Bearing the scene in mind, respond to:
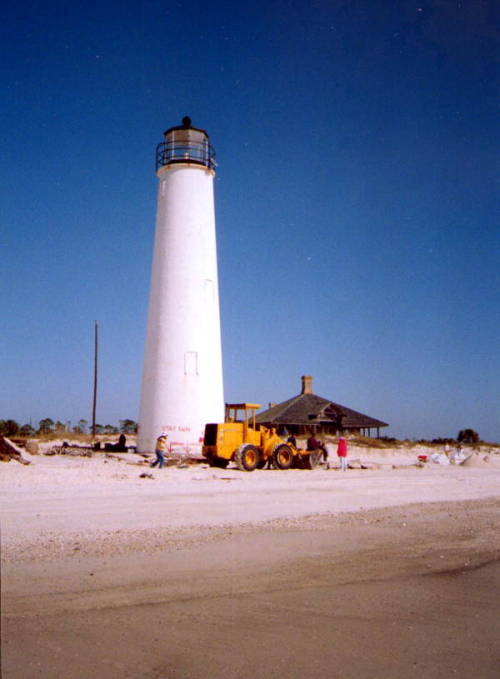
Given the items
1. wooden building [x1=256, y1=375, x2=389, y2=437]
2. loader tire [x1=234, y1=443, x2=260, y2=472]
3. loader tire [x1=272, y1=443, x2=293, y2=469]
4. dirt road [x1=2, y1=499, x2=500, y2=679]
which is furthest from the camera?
wooden building [x1=256, y1=375, x2=389, y2=437]

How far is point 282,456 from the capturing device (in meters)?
22.8

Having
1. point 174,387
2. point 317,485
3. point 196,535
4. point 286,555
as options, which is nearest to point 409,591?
point 286,555

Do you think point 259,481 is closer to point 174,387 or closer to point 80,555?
point 174,387

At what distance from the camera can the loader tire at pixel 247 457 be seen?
70.9ft

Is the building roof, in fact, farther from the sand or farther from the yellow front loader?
the sand

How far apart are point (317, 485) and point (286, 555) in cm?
860

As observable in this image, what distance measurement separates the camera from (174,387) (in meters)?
24.2

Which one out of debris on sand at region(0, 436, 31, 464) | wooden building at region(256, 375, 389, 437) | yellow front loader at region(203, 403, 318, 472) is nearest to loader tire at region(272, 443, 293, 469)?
yellow front loader at region(203, 403, 318, 472)

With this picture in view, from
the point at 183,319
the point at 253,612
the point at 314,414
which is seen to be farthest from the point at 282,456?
the point at 314,414

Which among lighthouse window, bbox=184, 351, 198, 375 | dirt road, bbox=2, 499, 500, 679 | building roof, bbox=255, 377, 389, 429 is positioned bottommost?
dirt road, bbox=2, 499, 500, 679

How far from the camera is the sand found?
550cm

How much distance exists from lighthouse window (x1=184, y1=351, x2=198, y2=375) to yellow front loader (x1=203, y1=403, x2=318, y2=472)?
2.04m

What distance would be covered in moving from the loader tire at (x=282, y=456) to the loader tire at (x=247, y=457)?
0.67m

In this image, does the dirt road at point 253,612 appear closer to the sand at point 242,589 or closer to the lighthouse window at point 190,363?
the sand at point 242,589
